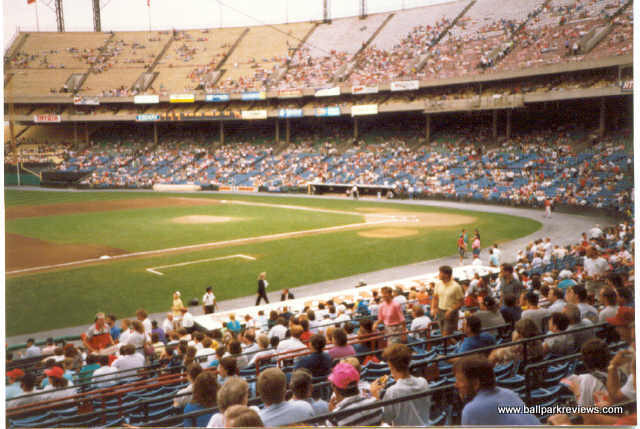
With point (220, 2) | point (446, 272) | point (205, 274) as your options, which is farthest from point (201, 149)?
point (446, 272)

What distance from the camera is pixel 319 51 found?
186 feet

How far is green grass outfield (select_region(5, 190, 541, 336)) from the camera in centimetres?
1497

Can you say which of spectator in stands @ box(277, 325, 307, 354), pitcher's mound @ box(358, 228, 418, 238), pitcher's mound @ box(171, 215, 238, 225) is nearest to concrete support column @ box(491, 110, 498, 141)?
pitcher's mound @ box(358, 228, 418, 238)

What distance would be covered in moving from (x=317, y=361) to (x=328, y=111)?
45892 millimetres

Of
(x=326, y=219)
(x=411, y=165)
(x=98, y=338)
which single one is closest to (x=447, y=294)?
(x=98, y=338)

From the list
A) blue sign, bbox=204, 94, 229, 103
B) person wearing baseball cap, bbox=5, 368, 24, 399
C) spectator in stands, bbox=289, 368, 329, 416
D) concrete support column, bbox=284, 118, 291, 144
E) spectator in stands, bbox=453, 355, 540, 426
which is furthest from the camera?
concrete support column, bbox=284, 118, 291, 144

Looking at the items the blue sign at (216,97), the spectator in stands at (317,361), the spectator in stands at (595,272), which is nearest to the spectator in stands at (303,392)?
the spectator in stands at (317,361)

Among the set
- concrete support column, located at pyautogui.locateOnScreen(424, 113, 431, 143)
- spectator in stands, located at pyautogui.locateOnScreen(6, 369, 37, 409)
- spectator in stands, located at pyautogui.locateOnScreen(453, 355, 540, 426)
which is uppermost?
concrete support column, located at pyautogui.locateOnScreen(424, 113, 431, 143)

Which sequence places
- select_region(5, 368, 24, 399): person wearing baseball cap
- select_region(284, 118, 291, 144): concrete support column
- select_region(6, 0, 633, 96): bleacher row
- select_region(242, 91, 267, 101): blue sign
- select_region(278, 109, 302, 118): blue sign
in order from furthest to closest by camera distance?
select_region(284, 118, 291, 144): concrete support column
select_region(242, 91, 267, 101): blue sign
select_region(278, 109, 302, 118): blue sign
select_region(6, 0, 633, 96): bleacher row
select_region(5, 368, 24, 399): person wearing baseball cap

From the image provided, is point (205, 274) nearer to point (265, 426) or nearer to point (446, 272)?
point (446, 272)

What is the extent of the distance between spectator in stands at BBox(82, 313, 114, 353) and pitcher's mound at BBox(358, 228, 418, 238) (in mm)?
15880

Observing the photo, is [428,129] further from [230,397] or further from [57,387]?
[230,397]

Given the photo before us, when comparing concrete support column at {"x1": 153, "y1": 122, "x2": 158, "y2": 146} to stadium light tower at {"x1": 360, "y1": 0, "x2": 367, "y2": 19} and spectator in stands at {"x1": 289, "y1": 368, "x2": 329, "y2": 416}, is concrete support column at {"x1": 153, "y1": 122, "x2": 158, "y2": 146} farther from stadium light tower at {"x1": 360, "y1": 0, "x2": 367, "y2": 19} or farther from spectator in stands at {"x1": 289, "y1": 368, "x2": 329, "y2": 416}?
spectator in stands at {"x1": 289, "y1": 368, "x2": 329, "y2": 416}

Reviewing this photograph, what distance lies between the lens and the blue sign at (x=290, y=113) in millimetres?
51497
